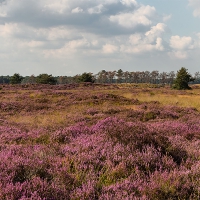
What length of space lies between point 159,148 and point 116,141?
1096mm

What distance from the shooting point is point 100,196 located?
3.05 m

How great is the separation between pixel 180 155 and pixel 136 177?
1.85m

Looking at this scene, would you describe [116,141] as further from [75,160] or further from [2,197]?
[2,197]

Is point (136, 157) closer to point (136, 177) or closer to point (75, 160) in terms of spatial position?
point (136, 177)

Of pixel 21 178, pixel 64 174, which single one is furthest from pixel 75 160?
pixel 21 178

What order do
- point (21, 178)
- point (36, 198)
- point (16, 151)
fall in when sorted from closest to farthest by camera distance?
point (36, 198) → point (21, 178) → point (16, 151)

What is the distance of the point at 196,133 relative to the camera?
7430 mm

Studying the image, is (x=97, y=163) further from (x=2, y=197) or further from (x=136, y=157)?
(x=2, y=197)

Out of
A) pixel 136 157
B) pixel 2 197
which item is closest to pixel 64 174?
pixel 2 197

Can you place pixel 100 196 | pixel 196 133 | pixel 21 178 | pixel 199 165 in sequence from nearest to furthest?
pixel 100 196
pixel 21 178
pixel 199 165
pixel 196 133

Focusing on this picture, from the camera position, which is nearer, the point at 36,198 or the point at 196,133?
the point at 36,198

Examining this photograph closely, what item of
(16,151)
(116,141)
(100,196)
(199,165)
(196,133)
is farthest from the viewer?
(196,133)

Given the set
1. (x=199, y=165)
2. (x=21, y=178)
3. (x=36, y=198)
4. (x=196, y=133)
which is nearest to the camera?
(x=36, y=198)

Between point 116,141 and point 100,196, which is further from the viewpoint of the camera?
point 116,141
